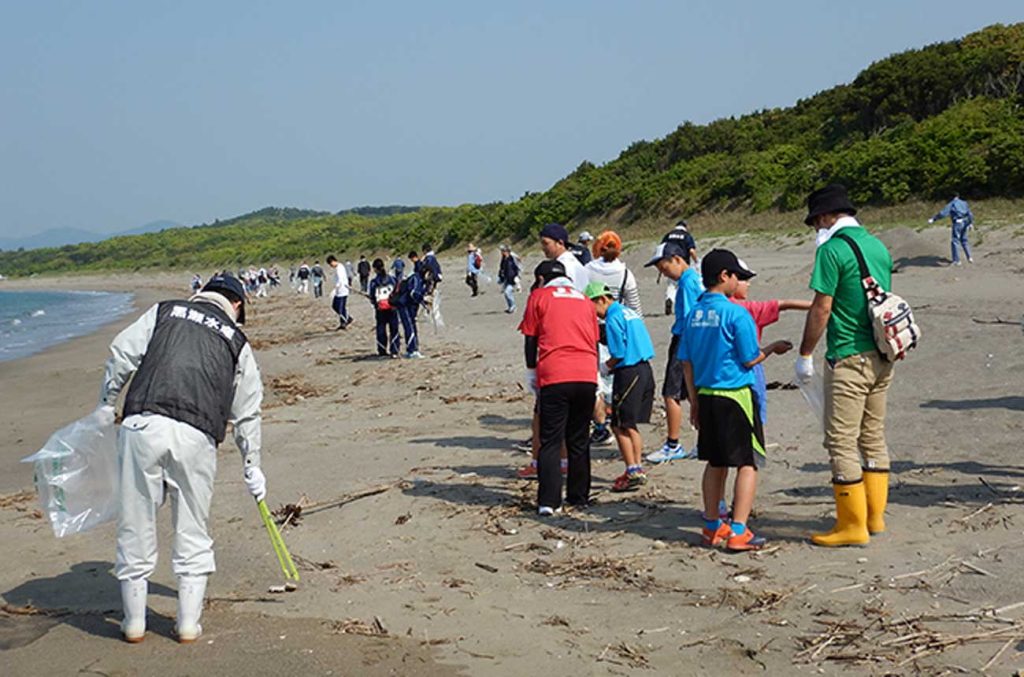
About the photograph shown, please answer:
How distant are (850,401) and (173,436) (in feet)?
12.6

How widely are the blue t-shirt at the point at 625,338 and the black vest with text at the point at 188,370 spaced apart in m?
3.53

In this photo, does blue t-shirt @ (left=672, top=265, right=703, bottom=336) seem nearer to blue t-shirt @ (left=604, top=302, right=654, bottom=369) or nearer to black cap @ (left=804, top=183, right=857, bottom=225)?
blue t-shirt @ (left=604, top=302, right=654, bottom=369)

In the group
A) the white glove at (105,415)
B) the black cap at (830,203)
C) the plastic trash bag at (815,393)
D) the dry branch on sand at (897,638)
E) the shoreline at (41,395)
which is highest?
the black cap at (830,203)

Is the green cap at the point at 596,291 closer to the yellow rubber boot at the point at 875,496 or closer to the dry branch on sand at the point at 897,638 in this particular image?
the yellow rubber boot at the point at 875,496

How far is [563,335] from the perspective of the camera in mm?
7441

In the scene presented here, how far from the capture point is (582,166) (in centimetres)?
6675

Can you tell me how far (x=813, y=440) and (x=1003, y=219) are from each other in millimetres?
21261

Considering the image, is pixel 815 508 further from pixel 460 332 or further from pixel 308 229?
pixel 308 229

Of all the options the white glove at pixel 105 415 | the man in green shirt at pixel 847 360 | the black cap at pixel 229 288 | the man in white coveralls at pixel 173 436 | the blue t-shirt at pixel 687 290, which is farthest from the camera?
the blue t-shirt at pixel 687 290

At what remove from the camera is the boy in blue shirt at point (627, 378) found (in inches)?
317

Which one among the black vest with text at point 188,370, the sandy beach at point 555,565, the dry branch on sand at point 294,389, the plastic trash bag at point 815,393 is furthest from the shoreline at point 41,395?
the plastic trash bag at point 815,393

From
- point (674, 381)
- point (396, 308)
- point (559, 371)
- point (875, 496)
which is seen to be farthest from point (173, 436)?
point (396, 308)

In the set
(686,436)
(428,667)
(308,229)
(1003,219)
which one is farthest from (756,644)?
(308,229)

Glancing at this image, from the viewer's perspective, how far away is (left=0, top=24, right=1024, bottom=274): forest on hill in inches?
1318
